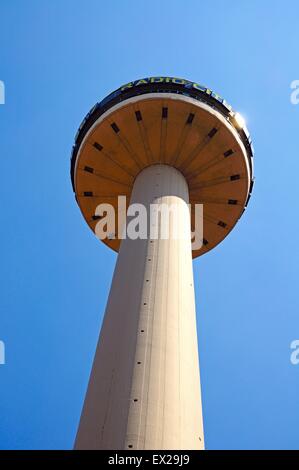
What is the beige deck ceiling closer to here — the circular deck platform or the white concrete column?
the circular deck platform

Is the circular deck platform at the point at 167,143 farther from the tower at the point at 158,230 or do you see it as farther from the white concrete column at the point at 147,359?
the white concrete column at the point at 147,359

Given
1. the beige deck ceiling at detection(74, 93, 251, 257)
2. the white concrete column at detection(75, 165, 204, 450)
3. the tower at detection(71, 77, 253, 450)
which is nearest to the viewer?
the white concrete column at detection(75, 165, 204, 450)

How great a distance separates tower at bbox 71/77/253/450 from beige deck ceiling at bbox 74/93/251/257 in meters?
0.06

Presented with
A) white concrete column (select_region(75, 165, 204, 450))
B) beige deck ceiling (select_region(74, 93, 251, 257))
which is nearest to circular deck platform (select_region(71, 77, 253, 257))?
beige deck ceiling (select_region(74, 93, 251, 257))

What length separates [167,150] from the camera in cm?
2238

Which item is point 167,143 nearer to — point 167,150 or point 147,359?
point 167,150

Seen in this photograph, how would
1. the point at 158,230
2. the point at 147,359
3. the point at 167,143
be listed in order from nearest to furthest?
the point at 147,359 < the point at 158,230 < the point at 167,143

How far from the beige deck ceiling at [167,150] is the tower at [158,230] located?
0.18 ft

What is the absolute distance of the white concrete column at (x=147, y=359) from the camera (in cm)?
1034

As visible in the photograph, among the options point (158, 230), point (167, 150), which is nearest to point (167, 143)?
point (167, 150)

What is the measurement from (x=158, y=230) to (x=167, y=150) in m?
6.96

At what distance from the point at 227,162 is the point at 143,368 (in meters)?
14.7

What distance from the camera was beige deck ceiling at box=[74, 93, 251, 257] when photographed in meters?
21.6

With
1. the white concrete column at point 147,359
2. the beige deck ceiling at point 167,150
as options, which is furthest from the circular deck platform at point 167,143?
the white concrete column at point 147,359
